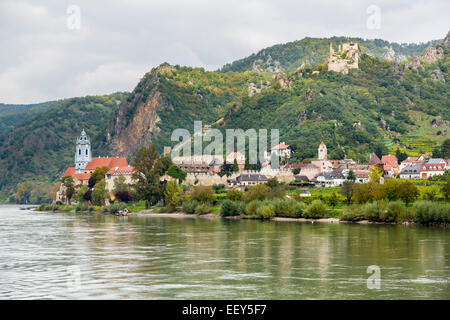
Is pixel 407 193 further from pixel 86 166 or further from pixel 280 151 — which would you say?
pixel 86 166

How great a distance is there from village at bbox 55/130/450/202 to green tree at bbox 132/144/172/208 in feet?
23.1

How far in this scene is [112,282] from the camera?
33875mm

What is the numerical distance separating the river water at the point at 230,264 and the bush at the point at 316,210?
12.8 m

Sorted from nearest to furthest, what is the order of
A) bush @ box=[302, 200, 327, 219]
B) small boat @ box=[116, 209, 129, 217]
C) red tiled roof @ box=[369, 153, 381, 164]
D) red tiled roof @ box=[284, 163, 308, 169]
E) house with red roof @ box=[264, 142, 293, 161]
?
bush @ box=[302, 200, 327, 219] → small boat @ box=[116, 209, 129, 217] → red tiled roof @ box=[369, 153, 381, 164] → red tiled roof @ box=[284, 163, 308, 169] → house with red roof @ box=[264, 142, 293, 161]

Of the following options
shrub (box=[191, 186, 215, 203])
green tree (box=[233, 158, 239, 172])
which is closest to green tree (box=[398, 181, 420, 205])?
shrub (box=[191, 186, 215, 203])

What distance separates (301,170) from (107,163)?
54.1 metres

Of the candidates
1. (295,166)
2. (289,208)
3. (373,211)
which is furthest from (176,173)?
(373,211)

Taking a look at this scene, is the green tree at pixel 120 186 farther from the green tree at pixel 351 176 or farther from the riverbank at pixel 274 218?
the green tree at pixel 351 176

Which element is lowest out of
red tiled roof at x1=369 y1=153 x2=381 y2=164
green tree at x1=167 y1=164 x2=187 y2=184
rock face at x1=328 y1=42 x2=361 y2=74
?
green tree at x1=167 y1=164 x2=187 y2=184

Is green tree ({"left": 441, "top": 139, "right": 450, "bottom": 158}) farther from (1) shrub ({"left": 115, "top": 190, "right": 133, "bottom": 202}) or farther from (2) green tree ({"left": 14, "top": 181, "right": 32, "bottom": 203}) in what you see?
(2) green tree ({"left": 14, "top": 181, "right": 32, "bottom": 203})

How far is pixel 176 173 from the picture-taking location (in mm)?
110062

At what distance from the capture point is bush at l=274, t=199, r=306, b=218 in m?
76.6
